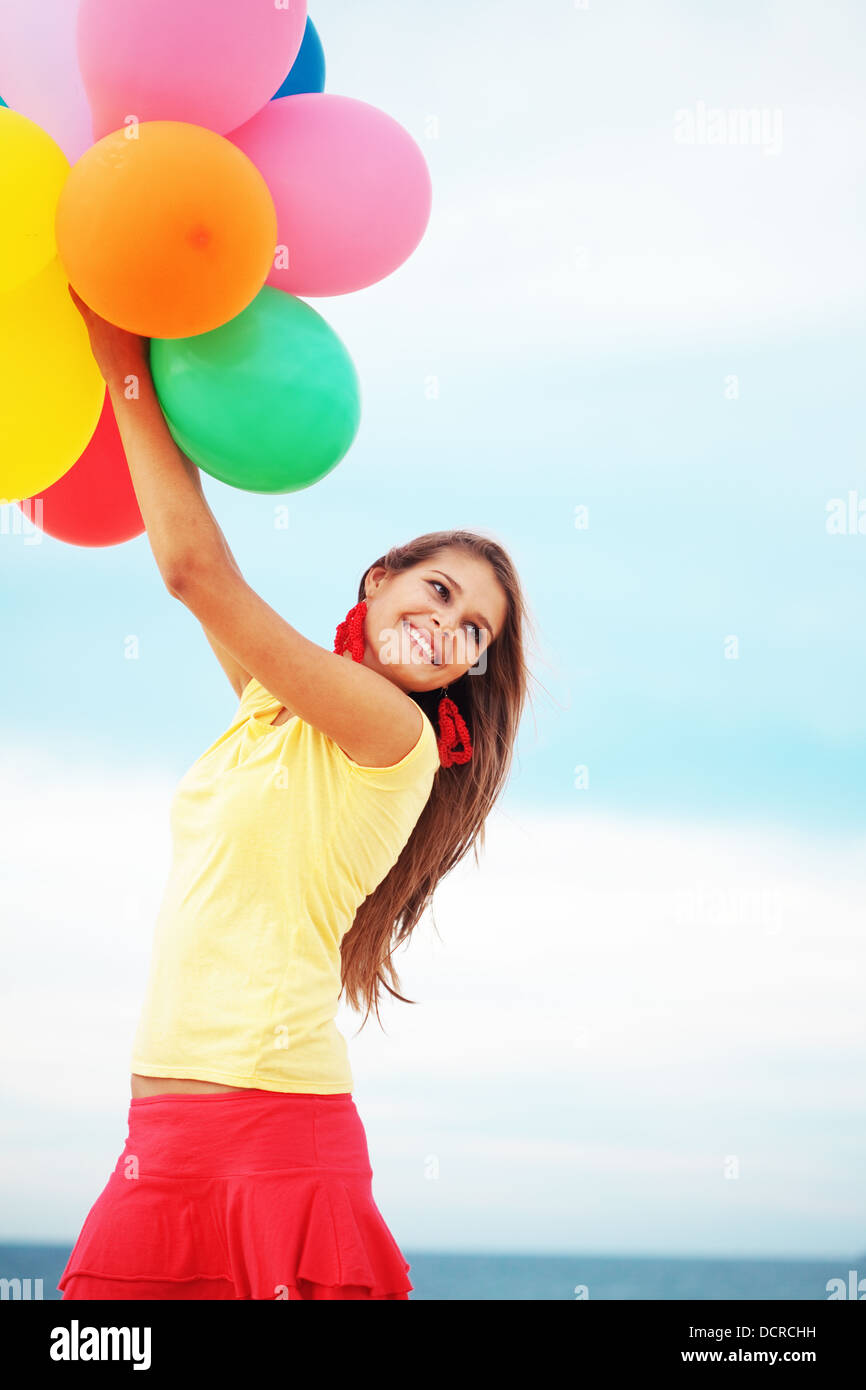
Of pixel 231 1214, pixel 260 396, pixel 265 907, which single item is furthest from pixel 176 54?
pixel 231 1214

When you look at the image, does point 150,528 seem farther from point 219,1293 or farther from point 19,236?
point 219,1293

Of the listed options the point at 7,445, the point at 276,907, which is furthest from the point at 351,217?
the point at 276,907

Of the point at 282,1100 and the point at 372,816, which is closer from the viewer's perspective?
the point at 282,1100

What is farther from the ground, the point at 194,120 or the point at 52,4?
the point at 52,4

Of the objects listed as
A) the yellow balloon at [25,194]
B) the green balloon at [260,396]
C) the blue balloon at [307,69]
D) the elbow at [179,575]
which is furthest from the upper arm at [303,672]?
the blue balloon at [307,69]

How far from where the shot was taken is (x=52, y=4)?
1423mm

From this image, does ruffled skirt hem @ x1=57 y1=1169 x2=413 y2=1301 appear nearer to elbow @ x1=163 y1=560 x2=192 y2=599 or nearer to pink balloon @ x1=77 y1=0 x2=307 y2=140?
elbow @ x1=163 y1=560 x2=192 y2=599

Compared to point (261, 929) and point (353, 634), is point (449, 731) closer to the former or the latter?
point (353, 634)

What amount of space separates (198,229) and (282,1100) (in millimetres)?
916

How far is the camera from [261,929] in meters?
1.39

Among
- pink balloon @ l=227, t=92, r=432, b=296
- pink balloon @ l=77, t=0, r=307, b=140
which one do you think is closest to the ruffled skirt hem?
pink balloon @ l=227, t=92, r=432, b=296

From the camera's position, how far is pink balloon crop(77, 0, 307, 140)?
4.23 ft

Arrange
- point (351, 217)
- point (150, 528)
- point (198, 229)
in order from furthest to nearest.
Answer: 1. point (351, 217)
2. point (150, 528)
3. point (198, 229)
